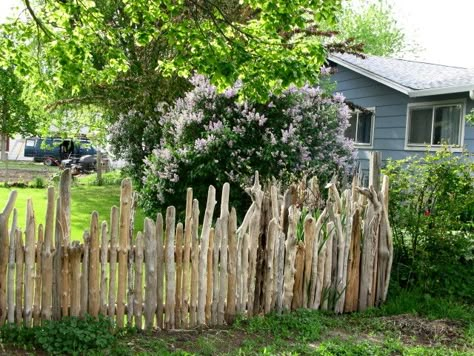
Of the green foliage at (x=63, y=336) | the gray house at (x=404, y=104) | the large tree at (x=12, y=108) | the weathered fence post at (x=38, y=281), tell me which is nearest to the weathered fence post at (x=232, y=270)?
the green foliage at (x=63, y=336)

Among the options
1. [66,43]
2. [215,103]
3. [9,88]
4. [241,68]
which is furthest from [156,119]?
[9,88]

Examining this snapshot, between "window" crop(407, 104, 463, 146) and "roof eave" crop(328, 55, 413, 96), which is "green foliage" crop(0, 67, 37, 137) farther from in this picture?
"window" crop(407, 104, 463, 146)

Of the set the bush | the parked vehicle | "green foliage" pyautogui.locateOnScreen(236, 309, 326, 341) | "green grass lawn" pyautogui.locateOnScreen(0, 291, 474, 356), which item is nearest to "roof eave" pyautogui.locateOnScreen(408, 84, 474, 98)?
the bush

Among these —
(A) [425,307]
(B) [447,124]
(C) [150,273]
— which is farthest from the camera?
(B) [447,124]

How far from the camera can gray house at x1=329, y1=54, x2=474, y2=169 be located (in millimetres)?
11320

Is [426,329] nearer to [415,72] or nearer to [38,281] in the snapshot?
[38,281]

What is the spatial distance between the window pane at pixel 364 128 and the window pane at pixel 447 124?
2.29 metres

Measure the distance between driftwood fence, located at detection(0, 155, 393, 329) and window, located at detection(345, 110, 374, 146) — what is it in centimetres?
862

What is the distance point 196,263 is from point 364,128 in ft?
35.1

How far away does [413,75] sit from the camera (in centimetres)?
1350

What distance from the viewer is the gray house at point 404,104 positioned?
1132cm

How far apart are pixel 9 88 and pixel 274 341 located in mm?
22022

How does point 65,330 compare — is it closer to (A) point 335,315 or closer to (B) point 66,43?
(A) point 335,315

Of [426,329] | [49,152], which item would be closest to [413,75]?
[426,329]
